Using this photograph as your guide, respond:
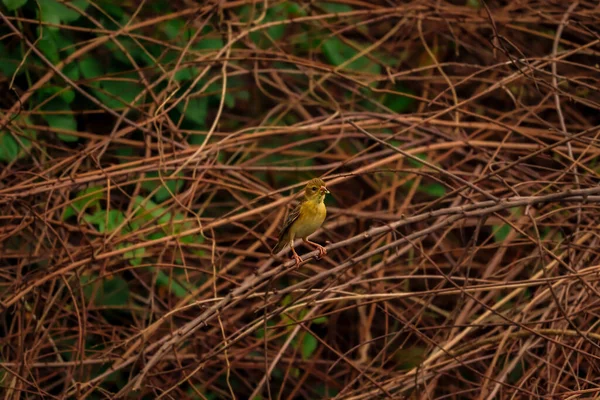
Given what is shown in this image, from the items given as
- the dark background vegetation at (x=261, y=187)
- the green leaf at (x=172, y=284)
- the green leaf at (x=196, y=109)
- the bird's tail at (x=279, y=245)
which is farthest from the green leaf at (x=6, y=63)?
the bird's tail at (x=279, y=245)

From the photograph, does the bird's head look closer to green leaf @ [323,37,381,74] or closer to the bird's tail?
the bird's tail

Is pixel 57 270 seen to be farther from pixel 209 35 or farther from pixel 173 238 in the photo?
pixel 209 35

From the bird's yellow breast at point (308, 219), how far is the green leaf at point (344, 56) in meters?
1.72

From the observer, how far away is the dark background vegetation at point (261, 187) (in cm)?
409

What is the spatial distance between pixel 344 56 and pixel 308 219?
189 cm

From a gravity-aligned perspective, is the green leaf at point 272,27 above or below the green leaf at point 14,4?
below

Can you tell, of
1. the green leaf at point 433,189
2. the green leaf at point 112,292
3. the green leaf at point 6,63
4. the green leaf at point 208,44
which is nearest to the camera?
the green leaf at point 112,292

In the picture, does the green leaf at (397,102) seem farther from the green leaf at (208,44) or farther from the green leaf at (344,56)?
the green leaf at (208,44)

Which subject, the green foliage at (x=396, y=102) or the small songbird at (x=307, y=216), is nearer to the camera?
the small songbird at (x=307, y=216)

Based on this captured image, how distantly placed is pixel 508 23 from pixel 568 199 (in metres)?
2.59

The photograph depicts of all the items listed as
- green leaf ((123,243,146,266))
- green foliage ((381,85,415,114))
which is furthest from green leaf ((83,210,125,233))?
green foliage ((381,85,415,114))

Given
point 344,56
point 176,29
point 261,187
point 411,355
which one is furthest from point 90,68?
point 411,355

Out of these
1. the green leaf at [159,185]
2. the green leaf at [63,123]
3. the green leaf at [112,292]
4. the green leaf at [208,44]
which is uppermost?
the green leaf at [208,44]

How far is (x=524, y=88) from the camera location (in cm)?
544
